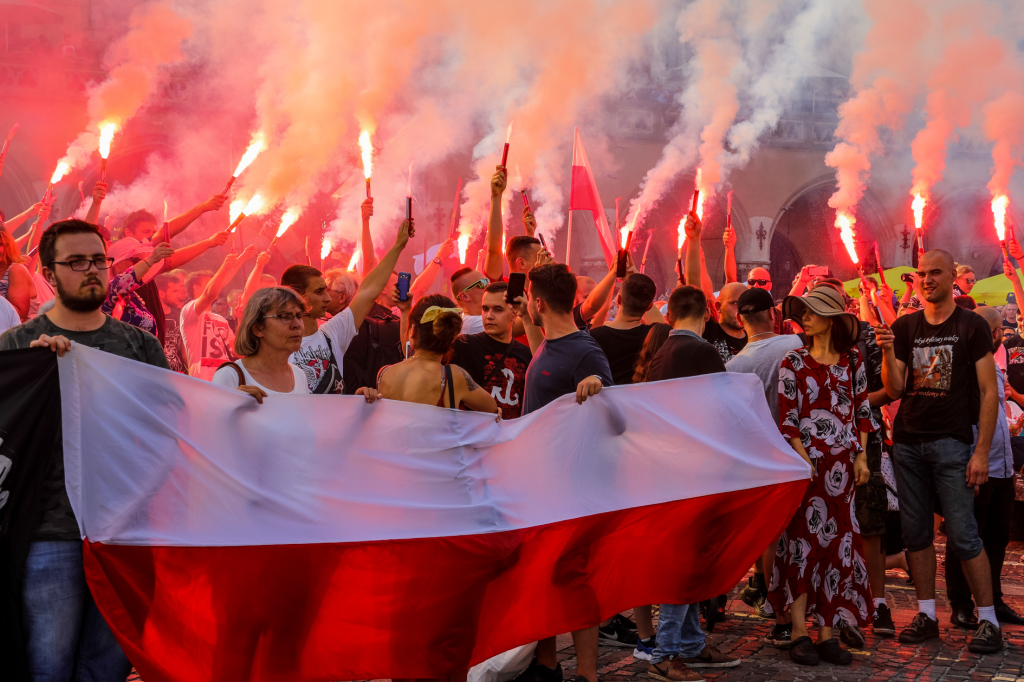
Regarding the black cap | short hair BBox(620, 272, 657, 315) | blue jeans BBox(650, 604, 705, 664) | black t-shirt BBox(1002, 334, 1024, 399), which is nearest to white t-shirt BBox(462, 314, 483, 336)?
short hair BBox(620, 272, 657, 315)

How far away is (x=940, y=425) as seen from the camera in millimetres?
5148

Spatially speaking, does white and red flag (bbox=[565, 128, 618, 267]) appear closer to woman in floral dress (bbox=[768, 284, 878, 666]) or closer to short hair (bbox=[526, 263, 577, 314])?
woman in floral dress (bbox=[768, 284, 878, 666])

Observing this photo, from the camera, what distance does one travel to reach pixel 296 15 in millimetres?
14000

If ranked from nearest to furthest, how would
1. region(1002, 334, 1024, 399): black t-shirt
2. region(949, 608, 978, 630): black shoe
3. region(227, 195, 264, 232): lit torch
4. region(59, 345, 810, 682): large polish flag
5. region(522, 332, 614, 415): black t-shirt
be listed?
1. region(59, 345, 810, 682): large polish flag
2. region(522, 332, 614, 415): black t-shirt
3. region(949, 608, 978, 630): black shoe
4. region(227, 195, 264, 232): lit torch
5. region(1002, 334, 1024, 399): black t-shirt

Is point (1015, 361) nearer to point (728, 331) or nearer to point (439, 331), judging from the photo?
point (728, 331)

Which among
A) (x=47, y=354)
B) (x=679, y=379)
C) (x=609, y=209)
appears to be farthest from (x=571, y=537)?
(x=609, y=209)

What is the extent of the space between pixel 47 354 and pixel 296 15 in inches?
487

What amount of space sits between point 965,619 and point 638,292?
2.82 metres

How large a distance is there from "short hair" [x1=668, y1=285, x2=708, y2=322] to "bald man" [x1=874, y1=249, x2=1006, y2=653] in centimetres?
121

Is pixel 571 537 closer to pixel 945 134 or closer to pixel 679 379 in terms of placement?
pixel 679 379

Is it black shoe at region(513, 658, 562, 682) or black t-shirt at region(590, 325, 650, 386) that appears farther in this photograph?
black t-shirt at region(590, 325, 650, 386)

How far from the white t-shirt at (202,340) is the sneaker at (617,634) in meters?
3.66

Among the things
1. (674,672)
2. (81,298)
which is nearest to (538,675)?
(674,672)

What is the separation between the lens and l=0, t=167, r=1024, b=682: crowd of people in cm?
357
